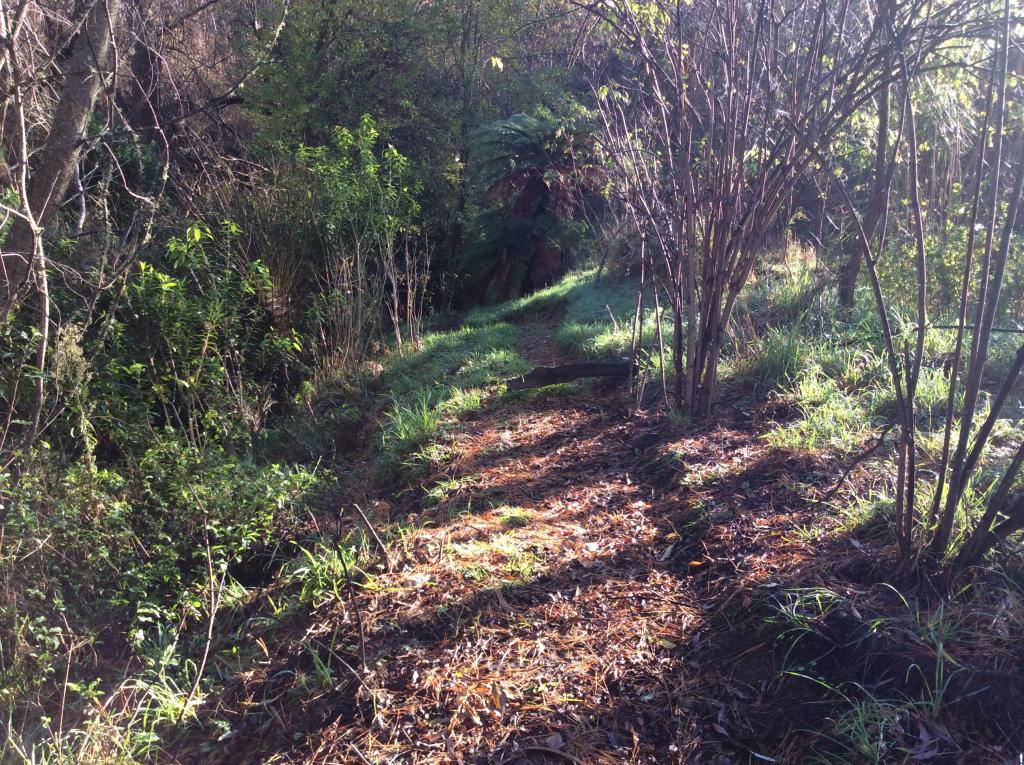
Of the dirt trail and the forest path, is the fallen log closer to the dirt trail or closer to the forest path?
the forest path

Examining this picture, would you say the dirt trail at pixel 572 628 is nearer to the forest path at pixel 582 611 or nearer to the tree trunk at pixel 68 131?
the forest path at pixel 582 611

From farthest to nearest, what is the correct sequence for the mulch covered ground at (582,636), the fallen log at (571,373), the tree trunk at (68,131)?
the fallen log at (571,373)
the tree trunk at (68,131)
the mulch covered ground at (582,636)

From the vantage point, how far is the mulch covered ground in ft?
7.79

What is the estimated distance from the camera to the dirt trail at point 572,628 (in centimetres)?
240

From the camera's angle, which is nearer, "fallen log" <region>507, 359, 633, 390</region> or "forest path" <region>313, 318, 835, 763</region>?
"forest path" <region>313, 318, 835, 763</region>

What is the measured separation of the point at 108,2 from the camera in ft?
14.8

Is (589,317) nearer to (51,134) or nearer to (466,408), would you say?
(466,408)

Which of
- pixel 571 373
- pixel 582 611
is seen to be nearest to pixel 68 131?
pixel 571 373

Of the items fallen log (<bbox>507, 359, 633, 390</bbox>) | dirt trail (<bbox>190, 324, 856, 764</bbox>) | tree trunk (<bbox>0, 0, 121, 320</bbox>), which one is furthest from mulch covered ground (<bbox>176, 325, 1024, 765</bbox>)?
tree trunk (<bbox>0, 0, 121, 320</bbox>)

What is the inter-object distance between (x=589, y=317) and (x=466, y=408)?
3.22 m

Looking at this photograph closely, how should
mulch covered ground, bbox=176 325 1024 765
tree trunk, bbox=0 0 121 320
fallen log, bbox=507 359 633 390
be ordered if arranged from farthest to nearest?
fallen log, bbox=507 359 633 390 < tree trunk, bbox=0 0 121 320 < mulch covered ground, bbox=176 325 1024 765

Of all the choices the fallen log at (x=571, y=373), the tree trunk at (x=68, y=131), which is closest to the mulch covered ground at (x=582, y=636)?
the fallen log at (x=571, y=373)

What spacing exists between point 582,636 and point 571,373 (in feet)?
11.4

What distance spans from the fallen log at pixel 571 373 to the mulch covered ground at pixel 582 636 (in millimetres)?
1836
